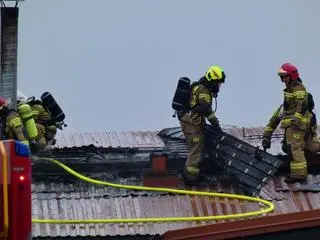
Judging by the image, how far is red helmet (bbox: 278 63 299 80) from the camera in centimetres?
1479

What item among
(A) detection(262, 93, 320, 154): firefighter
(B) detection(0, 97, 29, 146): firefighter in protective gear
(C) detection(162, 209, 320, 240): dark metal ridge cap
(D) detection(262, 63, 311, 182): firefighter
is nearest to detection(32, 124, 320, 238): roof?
(D) detection(262, 63, 311, 182): firefighter

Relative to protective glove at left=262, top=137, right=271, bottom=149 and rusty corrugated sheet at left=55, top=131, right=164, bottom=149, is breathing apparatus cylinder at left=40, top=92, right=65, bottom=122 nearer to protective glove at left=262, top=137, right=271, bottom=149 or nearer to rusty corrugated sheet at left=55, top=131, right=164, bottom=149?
rusty corrugated sheet at left=55, top=131, right=164, bottom=149

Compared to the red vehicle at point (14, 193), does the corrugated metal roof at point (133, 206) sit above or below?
above

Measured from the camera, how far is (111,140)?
1695 centimetres

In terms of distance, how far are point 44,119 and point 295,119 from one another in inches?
152

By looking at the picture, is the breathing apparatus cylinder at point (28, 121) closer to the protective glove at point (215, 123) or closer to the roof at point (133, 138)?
the roof at point (133, 138)

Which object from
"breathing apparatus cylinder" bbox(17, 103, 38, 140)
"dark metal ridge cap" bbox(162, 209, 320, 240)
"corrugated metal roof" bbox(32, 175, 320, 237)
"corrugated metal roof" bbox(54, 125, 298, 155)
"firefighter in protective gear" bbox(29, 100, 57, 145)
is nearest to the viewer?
"dark metal ridge cap" bbox(162, 209, 320, 240)

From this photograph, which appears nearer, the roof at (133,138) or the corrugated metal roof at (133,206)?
the corrugated metal roof at (133,206)

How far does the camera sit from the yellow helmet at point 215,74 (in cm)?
1484

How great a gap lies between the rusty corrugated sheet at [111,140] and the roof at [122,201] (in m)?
1.26

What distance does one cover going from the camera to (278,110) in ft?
50.7

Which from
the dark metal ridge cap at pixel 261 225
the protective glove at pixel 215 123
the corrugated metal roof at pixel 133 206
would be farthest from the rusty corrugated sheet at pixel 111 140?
A: the dark metal ridge cap at pixel 261 225

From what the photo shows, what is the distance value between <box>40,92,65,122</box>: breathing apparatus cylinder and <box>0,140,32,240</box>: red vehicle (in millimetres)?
7077

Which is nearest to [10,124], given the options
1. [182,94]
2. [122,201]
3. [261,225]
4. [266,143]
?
[122,201]
